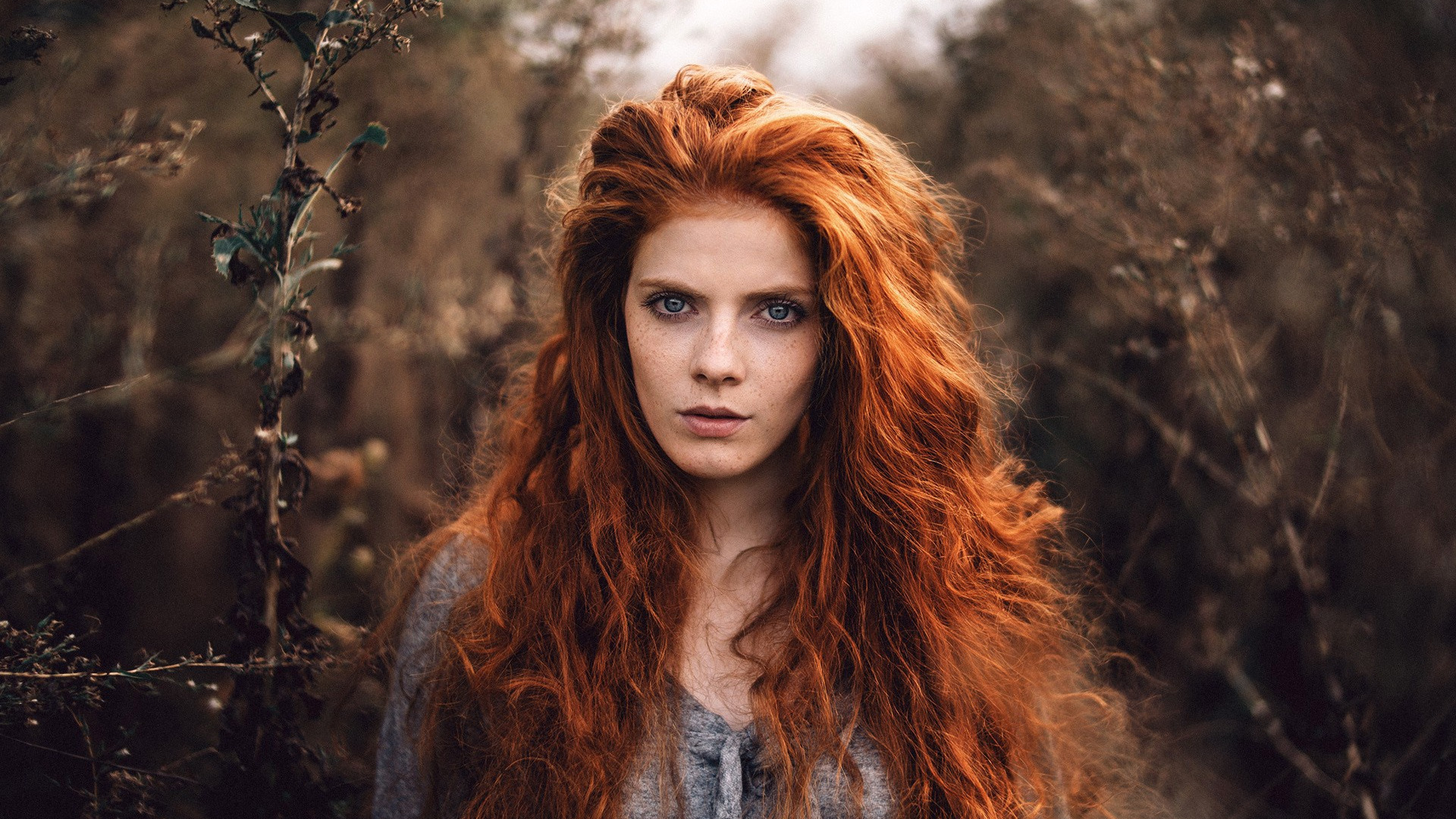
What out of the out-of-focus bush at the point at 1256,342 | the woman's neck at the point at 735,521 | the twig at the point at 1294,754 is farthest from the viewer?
the out-of-focus bush at the point at 1256,342

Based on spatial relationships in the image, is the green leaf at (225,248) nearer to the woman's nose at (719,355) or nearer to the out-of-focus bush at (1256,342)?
the woman's nose at (719,355)

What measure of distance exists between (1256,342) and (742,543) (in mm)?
2236

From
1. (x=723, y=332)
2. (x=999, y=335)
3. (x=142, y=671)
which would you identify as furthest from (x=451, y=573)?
(x=999, y=335)

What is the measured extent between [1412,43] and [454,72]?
3.25 meters

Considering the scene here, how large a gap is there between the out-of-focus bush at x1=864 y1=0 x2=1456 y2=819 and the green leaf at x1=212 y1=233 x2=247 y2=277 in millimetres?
1913

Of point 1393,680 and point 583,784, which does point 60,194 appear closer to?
point 583,784

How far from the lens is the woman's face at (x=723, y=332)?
144 cm

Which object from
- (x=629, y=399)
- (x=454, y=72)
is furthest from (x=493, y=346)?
(x=629, y=399)

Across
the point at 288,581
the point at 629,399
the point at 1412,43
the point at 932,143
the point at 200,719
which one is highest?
the point at 1412,43

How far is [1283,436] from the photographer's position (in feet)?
10.1

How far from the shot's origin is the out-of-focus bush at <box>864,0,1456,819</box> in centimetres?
210

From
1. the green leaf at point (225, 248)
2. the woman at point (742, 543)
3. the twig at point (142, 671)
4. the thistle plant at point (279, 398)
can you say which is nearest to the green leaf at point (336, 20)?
the thistle plant at point (279, 398)

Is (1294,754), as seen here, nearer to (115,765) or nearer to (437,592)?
(437,592)

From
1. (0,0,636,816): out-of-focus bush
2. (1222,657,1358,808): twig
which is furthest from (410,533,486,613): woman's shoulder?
(1222,657,1358,808): twig
